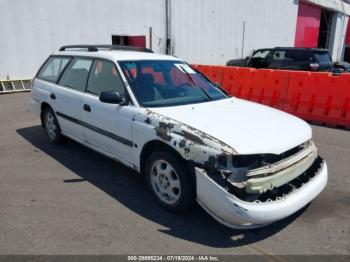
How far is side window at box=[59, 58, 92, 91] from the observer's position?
4855 millimetres

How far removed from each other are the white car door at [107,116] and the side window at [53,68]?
1087 millimetres

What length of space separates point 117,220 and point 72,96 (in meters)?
2.23

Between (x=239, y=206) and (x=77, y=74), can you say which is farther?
(x=77, y=74)

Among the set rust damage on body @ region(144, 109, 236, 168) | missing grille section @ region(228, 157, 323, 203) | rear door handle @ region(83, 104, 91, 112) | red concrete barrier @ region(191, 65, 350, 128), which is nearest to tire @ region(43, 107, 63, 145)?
rear door handle @ region(83, 104, 91, 112)

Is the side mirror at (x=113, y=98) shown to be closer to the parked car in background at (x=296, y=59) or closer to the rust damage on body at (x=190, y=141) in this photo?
the rust damage on body at (x=190, y=141)

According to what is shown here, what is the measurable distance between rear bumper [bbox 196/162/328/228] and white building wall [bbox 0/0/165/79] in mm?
11047

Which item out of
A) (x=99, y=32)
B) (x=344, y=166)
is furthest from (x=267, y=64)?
(x=344, y=166)

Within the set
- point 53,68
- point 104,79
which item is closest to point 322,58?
point 53,68

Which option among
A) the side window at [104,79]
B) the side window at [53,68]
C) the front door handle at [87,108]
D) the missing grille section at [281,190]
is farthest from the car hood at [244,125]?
the side window at [53,68]

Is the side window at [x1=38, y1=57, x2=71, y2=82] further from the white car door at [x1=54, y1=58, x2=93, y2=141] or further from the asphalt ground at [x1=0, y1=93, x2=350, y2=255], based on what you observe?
the asphalt ground at [x1=0, y1=93, x2=350, y2=255]

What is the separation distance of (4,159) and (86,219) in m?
2.48

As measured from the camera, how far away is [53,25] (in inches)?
505

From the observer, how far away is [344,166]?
5109mm

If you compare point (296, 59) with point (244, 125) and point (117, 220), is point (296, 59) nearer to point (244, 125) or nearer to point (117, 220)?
point (244, 125)
